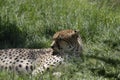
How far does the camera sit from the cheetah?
278 inches

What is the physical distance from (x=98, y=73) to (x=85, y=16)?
130 inches

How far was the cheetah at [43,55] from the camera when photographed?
7.06m

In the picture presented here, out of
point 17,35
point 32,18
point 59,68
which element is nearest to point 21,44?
point 17,35

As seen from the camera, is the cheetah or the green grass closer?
the cheetah

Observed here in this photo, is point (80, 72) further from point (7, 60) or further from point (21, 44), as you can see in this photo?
point (21, 44)

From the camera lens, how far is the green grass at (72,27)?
7.50 m

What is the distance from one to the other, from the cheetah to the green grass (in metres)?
0.20

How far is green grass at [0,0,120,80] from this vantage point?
24.6ft

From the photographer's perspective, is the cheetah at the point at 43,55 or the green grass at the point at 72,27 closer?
the cheetah at the point at 43,55

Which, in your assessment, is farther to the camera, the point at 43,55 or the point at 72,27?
the point at 72,27

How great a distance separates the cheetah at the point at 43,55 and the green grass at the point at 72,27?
0.20m

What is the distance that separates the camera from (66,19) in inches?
395

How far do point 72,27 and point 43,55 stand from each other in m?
2.51

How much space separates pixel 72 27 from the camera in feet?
31.8
